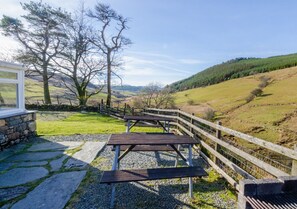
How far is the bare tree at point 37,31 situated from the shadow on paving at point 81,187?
17126 millimetres

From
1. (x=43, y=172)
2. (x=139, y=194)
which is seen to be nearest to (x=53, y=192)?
(x=43, y=172)

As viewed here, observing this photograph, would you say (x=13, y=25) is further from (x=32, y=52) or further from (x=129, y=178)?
(x=129, y=178)

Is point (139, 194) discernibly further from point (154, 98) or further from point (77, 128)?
point (154, 98)

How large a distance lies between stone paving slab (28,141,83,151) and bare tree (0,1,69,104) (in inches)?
625

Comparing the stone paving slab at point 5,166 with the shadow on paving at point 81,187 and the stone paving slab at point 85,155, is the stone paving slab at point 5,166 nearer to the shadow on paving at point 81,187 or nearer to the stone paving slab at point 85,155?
the shadow on paving at point 81,187

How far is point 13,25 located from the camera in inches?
721

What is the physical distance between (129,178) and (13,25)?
21810 mm

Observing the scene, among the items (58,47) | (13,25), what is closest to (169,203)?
(58,47)

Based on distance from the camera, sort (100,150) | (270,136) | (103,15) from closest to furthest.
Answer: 1. (100,150)
2. (270,136)
3. (103,15)

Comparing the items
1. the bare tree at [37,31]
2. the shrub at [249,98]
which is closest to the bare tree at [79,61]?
the bare tree at [37,31]

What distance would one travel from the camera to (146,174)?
2904 mm

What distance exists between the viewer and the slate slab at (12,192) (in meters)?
3.00

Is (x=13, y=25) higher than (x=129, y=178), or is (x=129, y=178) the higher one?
(x=13, y=25)

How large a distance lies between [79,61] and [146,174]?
1972 cm
